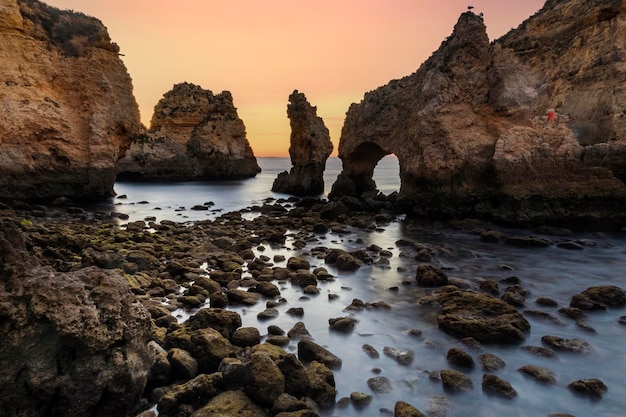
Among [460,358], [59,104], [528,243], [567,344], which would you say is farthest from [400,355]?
[59,104]

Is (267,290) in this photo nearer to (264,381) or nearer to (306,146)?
(264,381)

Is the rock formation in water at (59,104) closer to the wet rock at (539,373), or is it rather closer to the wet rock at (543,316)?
the wet rock at (543,316)

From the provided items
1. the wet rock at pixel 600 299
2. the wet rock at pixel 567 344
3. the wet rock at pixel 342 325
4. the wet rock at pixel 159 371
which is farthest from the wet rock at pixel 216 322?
the wet rock at pixel 600 299

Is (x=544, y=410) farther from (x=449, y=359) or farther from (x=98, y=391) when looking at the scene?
(x=98, y=391)

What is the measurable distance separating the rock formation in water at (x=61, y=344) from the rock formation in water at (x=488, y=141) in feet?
57.7

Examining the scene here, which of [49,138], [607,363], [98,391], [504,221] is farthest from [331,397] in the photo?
[49,138]

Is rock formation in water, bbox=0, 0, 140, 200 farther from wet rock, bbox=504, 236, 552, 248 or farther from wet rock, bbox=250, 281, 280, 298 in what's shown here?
wet rock, bbox=504, 236, 552, 248

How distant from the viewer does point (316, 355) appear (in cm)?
600

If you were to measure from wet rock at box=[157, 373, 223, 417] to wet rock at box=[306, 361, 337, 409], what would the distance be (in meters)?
1.15

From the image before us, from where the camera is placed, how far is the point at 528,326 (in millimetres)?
7188

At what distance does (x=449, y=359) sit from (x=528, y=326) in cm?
213

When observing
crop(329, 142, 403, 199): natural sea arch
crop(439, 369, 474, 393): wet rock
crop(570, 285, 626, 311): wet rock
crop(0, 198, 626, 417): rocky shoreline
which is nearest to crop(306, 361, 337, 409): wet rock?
crop(0, 198, 626, 417): rocky shoreline

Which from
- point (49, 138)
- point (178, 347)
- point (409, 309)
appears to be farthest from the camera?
point (49, 138)

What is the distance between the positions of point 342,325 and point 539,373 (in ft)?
10.3
